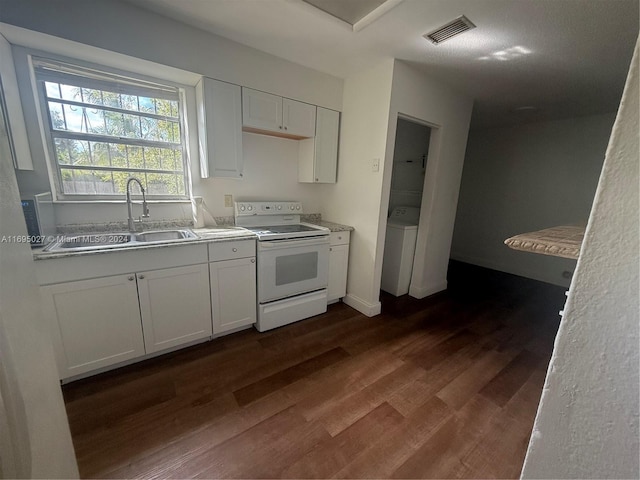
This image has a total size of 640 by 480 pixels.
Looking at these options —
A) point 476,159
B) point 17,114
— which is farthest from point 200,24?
point 476,159

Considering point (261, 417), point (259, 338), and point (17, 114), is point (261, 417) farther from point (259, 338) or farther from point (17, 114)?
point (17, 114)

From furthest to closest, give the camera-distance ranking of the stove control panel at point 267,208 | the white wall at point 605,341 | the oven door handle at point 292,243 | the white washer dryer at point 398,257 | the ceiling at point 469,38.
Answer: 1. the white washer dryer at point 398,257
2. the stove control panel at point 267,208
3. the oven door handle at point 292,243
4. the ceiling at point 469,38
5. the white wall at point 605,341

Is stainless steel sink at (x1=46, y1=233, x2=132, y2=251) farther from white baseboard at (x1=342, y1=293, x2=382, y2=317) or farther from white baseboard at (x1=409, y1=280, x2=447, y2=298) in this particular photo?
white baseboard at (x1=409, y1=280, x2=447, y2=298)

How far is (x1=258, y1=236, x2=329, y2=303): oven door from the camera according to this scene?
87.9 inches

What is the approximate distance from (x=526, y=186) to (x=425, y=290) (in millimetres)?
2478

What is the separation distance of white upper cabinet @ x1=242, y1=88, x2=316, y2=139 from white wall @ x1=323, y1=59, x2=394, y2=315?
1.44 ft

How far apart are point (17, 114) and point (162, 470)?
231cm

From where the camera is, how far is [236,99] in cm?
217

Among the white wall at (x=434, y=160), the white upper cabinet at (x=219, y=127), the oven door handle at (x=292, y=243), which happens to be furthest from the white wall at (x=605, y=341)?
the white upper cabinet at (x=219, y=127)

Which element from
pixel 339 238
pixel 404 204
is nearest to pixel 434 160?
pixel 404 204

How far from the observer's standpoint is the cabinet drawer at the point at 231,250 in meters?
1.99

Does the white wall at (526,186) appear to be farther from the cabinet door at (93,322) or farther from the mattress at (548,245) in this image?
the cabinet door at (93,322)

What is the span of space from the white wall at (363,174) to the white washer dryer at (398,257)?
22.1 inches

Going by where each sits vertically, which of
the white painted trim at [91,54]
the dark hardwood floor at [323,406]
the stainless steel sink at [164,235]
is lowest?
the dark hardwood floor at [323,406]
